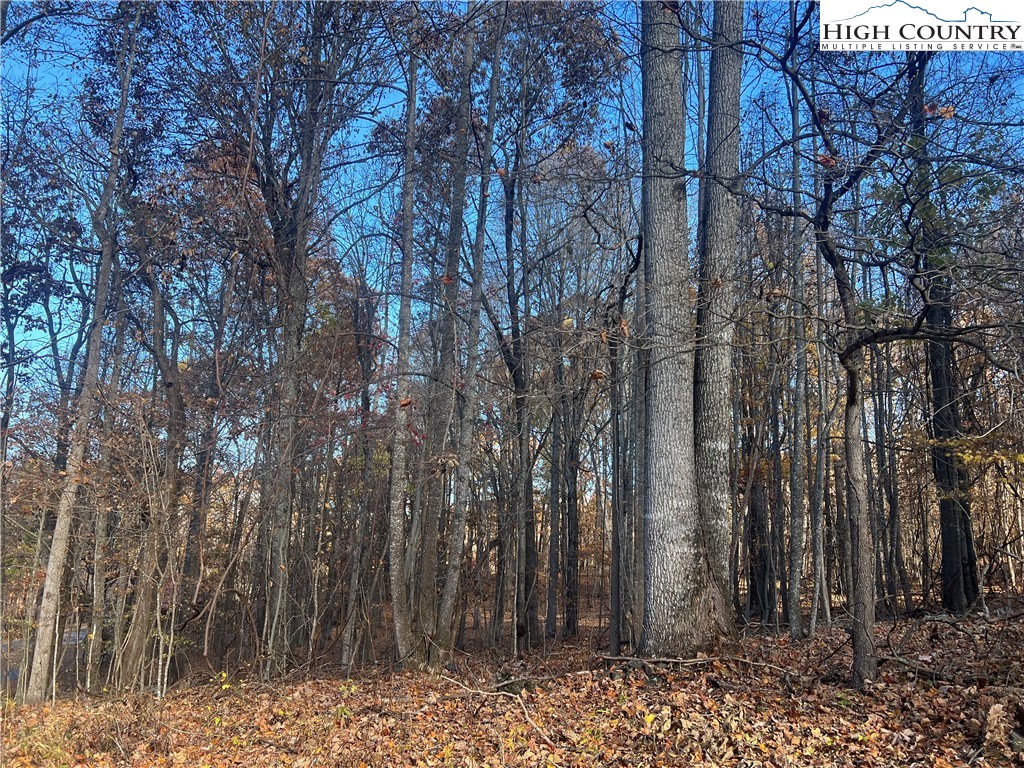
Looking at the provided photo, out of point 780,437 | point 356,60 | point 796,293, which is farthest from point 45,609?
point 780,437

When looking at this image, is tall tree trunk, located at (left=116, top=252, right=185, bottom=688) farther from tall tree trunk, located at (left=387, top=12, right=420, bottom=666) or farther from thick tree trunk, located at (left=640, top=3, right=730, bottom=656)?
thick tree trunk, located at (left=640, top=3, right=730, bottom=656)

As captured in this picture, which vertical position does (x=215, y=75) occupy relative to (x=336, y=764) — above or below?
above

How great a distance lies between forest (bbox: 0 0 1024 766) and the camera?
5289 millimetres

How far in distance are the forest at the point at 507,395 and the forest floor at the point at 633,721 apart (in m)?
0.04

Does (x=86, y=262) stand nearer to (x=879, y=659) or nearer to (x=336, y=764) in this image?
(x=336, y=764)

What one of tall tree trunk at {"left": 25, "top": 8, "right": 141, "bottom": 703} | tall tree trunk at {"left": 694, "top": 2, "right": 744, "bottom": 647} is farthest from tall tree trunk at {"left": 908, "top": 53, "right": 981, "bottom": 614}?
tall tree trunk at {"left": 25, "top": 8, "right": 141, "bottom": 703}

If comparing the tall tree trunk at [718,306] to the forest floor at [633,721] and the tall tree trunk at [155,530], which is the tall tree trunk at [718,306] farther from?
the tall tree trunk at [155,530]

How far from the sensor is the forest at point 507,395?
17.4 feet

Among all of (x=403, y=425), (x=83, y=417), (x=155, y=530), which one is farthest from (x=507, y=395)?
(x=83, y=417)

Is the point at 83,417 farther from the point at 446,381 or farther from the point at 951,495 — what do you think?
the point at 951,495

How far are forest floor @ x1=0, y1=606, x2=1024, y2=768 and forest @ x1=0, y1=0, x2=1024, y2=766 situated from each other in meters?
0.04

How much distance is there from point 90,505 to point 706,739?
9489mm

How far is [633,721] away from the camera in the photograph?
4.96m

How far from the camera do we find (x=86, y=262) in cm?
1386
